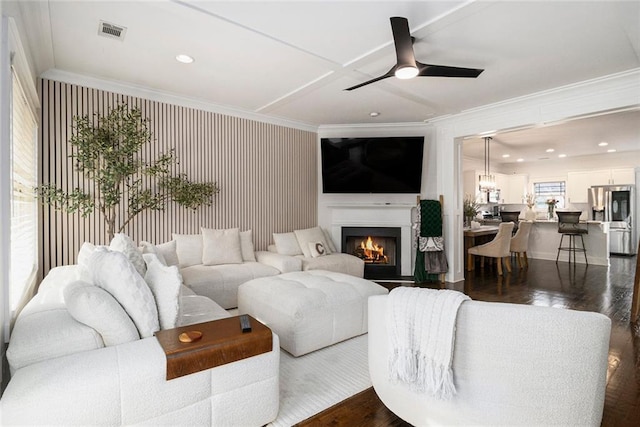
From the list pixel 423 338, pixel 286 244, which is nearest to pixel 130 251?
pixel 423 338

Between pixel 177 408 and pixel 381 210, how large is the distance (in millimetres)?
4470

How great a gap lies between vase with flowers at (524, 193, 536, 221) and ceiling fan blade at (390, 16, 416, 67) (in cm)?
772

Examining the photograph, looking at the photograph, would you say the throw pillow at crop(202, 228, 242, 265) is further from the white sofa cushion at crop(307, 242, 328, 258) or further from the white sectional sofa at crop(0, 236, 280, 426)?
the white sectional sofa at crop(0, 236, 280, 426)

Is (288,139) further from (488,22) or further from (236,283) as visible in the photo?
(488,22)

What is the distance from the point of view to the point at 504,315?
1.29 meters

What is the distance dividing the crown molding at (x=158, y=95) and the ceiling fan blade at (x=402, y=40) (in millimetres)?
2820

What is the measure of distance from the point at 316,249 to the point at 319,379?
107 inches

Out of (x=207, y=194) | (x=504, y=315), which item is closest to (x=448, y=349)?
(x=504, y=315)

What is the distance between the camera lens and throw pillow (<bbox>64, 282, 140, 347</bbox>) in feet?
5.08

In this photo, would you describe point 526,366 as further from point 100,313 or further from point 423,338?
point 100,313

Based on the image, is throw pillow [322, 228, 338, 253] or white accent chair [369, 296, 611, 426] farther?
throw pillow [322, 228, 338, 253]

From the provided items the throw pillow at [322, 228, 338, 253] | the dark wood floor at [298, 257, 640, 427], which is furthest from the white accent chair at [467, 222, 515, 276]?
the throw pillow at [322, 228, 338, 253]

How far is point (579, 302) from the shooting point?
4012 millimetres

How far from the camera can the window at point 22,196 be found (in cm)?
203
